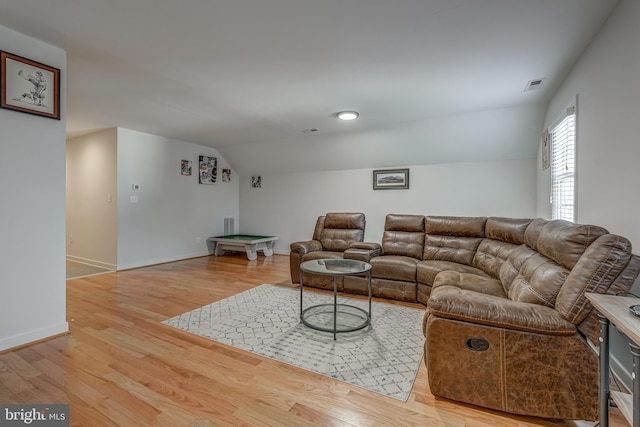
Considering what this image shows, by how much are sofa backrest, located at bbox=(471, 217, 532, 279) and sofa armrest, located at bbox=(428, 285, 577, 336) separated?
4.93ft

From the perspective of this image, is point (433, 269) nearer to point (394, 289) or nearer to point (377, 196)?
point (394, 289)

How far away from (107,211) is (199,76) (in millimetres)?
3384

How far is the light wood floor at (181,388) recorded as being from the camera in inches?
59.9

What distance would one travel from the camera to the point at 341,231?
4691 millimetres

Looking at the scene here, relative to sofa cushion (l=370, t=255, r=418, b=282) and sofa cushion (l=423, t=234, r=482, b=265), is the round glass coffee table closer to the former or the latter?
sofa cushion (l=370, t=255, r=418, b=282)

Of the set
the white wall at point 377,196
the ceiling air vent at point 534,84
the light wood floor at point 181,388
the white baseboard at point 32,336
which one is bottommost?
the light wood floor at point 181,388

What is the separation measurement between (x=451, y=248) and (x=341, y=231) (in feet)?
5.42

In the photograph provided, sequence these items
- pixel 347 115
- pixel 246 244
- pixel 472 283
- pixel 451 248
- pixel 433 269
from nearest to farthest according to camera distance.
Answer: pixel 472 283 < pixel 433 269 < pixel 451 248 < pixel 347 115 < pixel 246 244

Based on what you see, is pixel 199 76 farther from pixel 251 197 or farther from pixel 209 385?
pixel 251 197

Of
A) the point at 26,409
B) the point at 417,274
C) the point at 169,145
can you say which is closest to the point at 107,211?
the point at 169,145

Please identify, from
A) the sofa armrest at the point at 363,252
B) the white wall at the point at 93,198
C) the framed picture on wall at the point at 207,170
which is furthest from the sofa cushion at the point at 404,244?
the white wall at the point at 93,198

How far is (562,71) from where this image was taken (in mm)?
2721

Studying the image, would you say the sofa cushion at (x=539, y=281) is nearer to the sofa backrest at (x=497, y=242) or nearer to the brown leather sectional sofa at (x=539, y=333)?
the brown leather sectional sofa at (x=539, y=333)

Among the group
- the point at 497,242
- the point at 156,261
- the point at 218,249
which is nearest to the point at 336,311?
the point at 497,242
